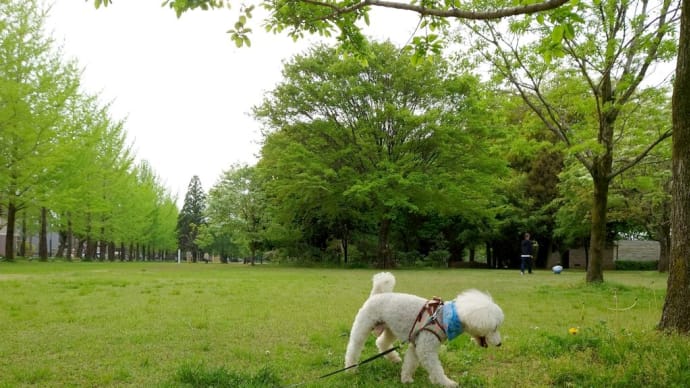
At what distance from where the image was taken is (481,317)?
3.84 meters

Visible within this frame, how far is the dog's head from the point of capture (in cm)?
384

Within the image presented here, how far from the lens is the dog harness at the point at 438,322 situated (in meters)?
4.01

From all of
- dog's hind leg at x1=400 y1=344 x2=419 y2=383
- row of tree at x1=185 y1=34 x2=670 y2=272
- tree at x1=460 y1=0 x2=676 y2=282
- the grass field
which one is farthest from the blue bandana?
row of tree at x1=185 y1=34 x2=670 y2=272

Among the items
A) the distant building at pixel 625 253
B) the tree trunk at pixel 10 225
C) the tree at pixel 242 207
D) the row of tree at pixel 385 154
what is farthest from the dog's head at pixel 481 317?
the distant building at pixel 625 253

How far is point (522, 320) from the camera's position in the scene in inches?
302

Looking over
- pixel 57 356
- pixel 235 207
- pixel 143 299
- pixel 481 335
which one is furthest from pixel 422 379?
pixel 235 207

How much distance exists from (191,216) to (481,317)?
71.3 metres

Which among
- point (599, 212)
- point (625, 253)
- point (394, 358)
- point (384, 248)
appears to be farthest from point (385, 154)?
point (625, 253)

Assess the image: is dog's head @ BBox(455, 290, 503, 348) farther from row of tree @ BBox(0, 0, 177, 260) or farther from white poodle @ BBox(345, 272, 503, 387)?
row of tree @ BBox(0, 0, 177, 260)

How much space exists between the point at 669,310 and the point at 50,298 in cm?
1015

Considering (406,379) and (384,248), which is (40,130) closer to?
(384,248)

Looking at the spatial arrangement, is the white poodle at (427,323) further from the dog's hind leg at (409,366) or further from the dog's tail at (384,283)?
the dog's tail at (384,283)

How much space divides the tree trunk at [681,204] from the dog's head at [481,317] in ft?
8.26

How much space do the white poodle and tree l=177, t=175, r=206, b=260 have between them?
67309mm
